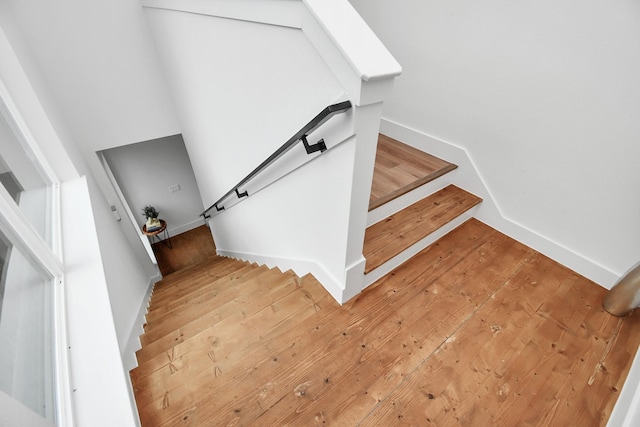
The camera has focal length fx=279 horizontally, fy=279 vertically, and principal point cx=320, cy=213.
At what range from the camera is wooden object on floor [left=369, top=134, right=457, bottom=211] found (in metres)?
1.80

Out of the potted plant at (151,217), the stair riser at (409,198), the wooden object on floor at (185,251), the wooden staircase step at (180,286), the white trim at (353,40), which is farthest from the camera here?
the wooden object on floor at (185,251)

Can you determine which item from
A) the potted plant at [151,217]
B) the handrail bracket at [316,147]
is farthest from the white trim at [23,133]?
the potted plant at [151,217]

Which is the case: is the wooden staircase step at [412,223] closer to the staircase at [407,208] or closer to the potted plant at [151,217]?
the staircase at [407,208]

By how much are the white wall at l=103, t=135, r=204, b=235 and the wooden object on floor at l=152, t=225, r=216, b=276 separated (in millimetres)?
195

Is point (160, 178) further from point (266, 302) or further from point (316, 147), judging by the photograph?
point (316, 147)

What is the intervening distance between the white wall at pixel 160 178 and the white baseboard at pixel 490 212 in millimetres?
3461

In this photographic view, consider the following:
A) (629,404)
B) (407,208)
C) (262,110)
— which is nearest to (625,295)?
(629,404)

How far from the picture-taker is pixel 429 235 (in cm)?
179

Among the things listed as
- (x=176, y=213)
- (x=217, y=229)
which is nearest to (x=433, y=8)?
(x=217, y=229)

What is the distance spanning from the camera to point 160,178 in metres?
4.40

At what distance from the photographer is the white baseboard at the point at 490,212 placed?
5.41ft

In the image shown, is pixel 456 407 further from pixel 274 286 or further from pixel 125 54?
pixel 125 54

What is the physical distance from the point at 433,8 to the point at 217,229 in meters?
3.50

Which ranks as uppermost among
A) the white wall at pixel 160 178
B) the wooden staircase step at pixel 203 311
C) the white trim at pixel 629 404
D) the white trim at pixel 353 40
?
the white wall at pixel 160 178
